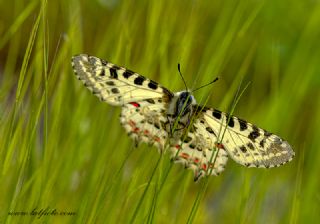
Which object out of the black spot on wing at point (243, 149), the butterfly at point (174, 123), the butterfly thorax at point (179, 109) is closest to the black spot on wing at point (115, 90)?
the butterfly at point (174, 123)

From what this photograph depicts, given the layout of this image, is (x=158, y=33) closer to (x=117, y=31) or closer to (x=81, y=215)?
(x=117, y=31)

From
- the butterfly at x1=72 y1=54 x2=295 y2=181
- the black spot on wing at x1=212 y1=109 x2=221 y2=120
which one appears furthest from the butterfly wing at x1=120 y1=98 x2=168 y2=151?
the black spot on wing at x1=212 y1=109 x2=221 y2=120

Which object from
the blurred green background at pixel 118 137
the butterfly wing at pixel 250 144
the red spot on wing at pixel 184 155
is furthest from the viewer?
the red spot on wing at pixel 184 155

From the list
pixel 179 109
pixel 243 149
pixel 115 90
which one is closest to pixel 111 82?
pixel 115 90

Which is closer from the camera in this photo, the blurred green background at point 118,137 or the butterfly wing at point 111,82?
the blurred green background at point 118,137

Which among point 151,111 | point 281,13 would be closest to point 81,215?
point 151,111

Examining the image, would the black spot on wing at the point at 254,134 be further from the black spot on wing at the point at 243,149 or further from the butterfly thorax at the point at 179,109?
the butterfly thorax at the point at 179,109

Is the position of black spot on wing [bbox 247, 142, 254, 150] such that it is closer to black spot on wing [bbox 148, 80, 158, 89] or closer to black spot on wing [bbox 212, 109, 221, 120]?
black spot on wing [bbox 212, 109, 221, 120]

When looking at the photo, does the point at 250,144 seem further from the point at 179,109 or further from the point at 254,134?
the point at 179,109

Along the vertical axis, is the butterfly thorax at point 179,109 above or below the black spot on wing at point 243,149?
above
